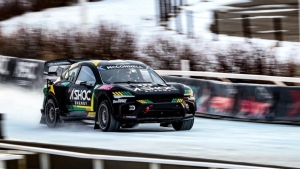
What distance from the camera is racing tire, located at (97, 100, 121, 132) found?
14.9 meters

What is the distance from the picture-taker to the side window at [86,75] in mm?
15820

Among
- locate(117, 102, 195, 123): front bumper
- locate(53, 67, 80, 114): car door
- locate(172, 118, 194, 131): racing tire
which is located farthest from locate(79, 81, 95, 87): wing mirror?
locate(172, 118, 194, 131): racing tire

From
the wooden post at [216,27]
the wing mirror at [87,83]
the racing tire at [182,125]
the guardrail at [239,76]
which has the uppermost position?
the wing mirror at [87,83]

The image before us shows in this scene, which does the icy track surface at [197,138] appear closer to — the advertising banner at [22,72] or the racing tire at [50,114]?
the racing tire at [50,114]

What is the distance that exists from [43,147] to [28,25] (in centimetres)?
2439

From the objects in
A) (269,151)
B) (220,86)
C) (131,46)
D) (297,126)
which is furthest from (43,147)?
(131,46)

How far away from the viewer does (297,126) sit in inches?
651

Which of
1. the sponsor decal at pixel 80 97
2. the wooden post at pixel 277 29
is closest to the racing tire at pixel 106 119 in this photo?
the sponsor decal at pixel 80 97

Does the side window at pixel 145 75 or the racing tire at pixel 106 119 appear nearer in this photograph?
the racing tire at pixel 106 119

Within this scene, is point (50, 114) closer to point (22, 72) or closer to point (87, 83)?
point (87, 83)

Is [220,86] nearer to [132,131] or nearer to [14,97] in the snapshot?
[132,131]

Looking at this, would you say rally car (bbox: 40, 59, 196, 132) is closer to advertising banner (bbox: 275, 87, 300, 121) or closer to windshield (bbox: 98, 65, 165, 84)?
windshield (bbox: 98, 65, 165, 84)

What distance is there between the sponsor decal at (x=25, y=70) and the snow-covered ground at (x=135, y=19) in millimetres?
5019

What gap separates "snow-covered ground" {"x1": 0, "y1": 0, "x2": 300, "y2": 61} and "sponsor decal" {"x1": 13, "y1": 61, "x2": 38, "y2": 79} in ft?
16.5
